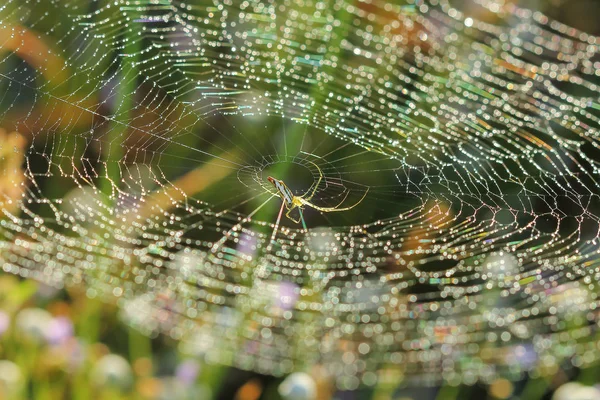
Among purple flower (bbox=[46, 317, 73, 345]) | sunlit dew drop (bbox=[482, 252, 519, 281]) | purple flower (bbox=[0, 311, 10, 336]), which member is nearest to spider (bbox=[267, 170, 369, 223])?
sunlit dew drop (bbox=[482, 252, 519, 281])

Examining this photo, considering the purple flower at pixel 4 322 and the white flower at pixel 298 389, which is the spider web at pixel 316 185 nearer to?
the purple flower at pixel 4 322

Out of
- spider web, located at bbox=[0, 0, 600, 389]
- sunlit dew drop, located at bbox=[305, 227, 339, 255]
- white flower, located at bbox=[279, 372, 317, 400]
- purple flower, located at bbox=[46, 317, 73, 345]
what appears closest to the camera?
white flower, located at bbox=[279, 372, 317, 400]

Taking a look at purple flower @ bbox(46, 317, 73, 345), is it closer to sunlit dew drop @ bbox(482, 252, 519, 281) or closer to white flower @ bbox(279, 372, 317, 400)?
white flower @ bbox(279, 372, 317, 400)

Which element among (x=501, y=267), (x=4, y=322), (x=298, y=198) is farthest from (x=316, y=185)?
(x=4, y=322)

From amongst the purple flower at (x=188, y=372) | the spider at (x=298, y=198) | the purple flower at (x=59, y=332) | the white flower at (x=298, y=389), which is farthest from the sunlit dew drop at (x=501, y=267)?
the purple flower at (x=59, y=332)

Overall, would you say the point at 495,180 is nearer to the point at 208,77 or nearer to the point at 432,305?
the point at 432,305

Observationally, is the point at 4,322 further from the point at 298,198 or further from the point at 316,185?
the point at 316,185

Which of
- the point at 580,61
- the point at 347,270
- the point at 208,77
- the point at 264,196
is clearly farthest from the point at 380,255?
the point at 580,61
